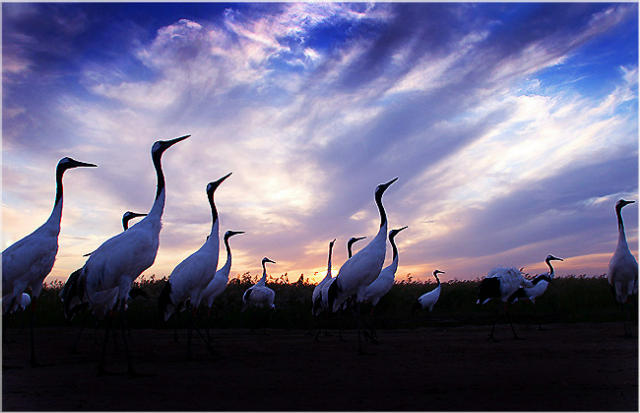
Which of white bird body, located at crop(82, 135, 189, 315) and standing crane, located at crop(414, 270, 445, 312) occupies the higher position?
white bird body, located at crop(82, 135, 189, 315)

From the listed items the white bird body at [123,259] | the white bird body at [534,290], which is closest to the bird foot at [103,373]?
the white bird body at [123,259]

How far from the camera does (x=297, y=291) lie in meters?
24.4

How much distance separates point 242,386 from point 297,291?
18.3m

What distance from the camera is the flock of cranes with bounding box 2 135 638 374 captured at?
7.70 metres

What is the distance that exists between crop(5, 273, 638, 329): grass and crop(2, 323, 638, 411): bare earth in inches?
143

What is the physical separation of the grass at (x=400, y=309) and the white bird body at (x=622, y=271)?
0.73m

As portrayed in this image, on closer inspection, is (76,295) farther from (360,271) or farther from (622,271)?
(622,271)

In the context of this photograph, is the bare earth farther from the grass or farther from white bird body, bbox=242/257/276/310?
white bird body, bbox=242/257/276/310

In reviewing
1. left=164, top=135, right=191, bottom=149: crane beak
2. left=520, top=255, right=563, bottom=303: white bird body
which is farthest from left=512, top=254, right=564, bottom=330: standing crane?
left=164, top=135, right=191, bottom=149: crane beak

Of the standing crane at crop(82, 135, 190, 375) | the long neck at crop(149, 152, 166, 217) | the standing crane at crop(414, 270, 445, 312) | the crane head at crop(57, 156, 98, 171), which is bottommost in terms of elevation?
the standing crane at crop(414, 270, 445, 312)

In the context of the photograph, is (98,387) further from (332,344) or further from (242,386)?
(332,344)

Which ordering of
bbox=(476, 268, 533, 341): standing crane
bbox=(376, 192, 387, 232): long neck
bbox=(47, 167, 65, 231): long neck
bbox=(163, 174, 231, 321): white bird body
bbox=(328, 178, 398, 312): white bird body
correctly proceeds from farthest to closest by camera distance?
bbox=(476, 268, 533, 341): standing crane < bbox=(376, 192, 387, 232): long neck < bbox=(328, 178, 398, 312): white bird body < bbox=(163, 174, 231, 321): white bird body < bbox=(47, 167, 65, 231): long neck

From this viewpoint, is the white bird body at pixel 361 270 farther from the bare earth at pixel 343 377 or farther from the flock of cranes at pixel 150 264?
the bare earth at pixel 343 377

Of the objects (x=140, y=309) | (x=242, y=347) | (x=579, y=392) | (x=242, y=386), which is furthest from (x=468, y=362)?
(x=140, y=309)
